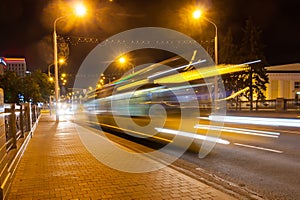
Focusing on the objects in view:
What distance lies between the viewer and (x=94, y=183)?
240 inches

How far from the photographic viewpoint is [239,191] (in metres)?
5.66

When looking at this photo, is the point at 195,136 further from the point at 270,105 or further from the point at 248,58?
the point at 248,58

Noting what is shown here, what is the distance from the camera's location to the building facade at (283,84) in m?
58.2

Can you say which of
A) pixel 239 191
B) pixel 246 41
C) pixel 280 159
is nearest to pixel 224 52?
pixel 246 41

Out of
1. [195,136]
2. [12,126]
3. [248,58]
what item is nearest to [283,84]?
[248,58]

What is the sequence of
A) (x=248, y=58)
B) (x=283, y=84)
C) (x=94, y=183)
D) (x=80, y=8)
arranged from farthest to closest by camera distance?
1. (x=283, y=84)
2. (x=248, y=58)
3. (x=80, y=8)
4. (x=94, y=183)

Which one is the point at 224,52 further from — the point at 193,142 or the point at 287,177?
the point at 287,177

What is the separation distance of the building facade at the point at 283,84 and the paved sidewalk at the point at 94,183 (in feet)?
182

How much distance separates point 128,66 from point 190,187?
108ft

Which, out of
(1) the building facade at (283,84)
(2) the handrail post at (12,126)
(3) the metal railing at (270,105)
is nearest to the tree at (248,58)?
(3) the metal railing at (270,105)

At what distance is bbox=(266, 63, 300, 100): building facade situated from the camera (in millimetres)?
58156

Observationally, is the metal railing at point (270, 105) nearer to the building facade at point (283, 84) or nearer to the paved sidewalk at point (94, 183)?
the building facade at point (283, 84)

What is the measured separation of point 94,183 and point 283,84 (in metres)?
58.6

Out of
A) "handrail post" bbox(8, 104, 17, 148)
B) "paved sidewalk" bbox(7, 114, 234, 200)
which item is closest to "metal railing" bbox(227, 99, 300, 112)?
→ "paved sidewalk" bbox(7, 114, 234, 200)
